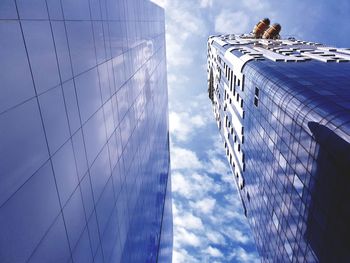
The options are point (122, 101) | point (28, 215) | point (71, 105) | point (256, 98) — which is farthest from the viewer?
point (256, 98)

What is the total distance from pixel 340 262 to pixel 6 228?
952 inches

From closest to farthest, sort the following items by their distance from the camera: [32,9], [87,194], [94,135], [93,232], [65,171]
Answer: [32,9] → [65,171] → [87,194] → [93,232] → [94,135]

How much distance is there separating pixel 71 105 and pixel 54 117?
1.90 meters

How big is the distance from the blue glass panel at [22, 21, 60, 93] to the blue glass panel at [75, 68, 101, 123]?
8.32ft

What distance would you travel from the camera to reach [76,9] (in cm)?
1395

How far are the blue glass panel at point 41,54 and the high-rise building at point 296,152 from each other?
66.3 feet

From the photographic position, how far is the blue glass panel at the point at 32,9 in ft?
29.0

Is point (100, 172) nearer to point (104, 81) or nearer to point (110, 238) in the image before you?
point (110, 238)

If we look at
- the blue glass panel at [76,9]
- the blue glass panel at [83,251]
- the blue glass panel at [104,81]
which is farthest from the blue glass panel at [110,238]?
the blue glass panel at [76,9]

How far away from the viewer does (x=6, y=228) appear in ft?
25.4

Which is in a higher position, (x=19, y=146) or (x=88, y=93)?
(x=19, y=146)

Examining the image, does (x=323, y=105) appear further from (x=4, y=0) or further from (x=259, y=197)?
(x=4, y=0)

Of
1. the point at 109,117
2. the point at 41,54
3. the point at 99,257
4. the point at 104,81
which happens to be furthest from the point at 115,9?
the point at 99,257

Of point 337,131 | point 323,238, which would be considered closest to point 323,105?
point 337,131
